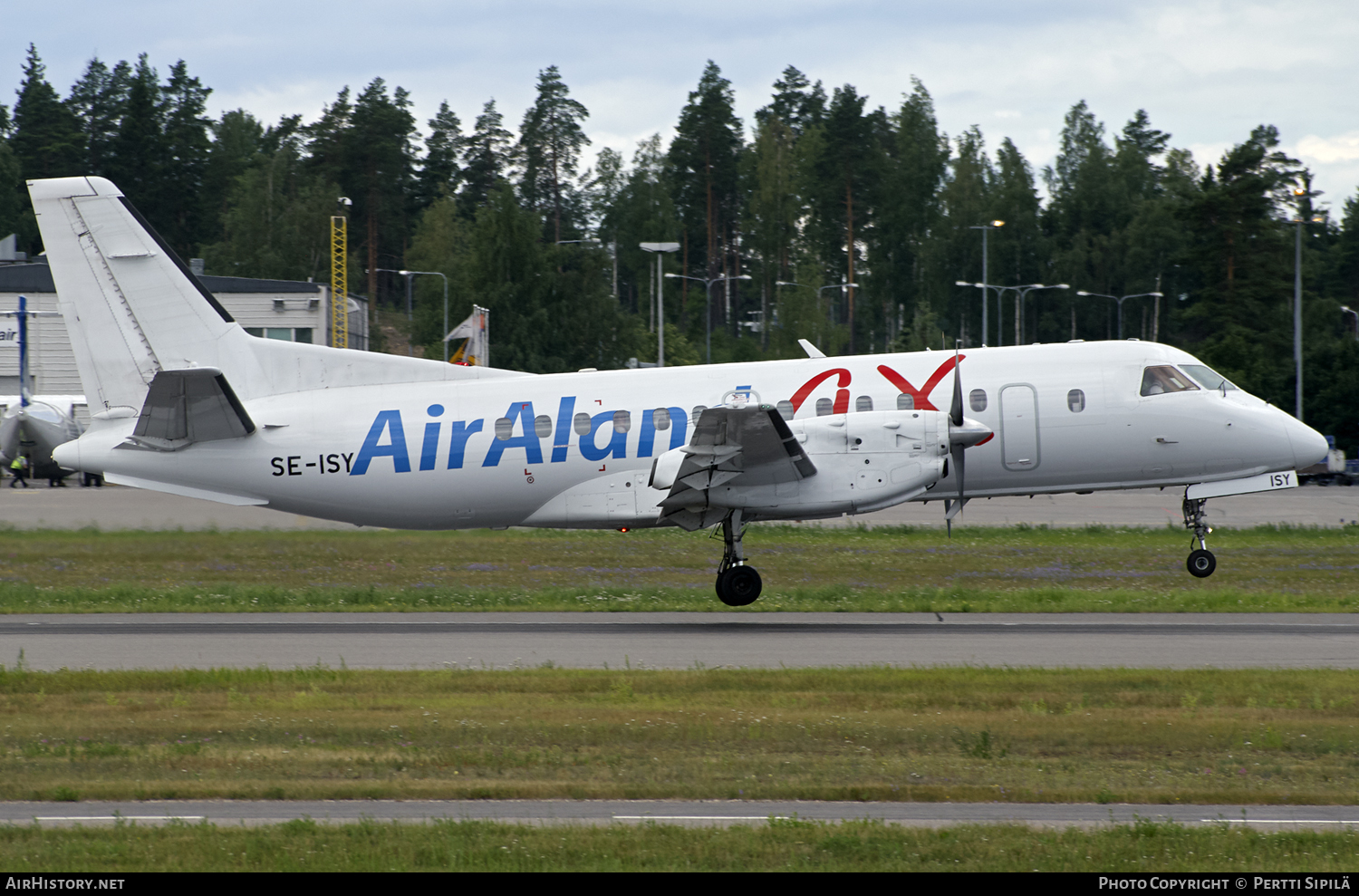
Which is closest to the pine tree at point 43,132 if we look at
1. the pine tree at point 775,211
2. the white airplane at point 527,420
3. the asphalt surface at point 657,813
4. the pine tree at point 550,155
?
the pine tree at point 550,155

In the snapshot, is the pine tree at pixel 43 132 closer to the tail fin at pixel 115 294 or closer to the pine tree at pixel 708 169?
the pine tree at pixel 708 169

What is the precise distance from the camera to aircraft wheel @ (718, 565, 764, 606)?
18984mm

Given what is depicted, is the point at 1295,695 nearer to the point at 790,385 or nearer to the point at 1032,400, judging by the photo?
the point at 1032,400

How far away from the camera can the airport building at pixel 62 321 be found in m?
64.1

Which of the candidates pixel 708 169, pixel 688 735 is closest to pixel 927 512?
pixel 688 735

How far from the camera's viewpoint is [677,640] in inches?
678

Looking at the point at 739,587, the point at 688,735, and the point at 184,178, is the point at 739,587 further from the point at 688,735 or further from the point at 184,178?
the point at 184,178

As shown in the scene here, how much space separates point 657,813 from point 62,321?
213 feet

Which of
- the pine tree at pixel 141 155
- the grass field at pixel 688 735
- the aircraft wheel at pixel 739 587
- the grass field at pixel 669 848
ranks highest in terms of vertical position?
the pine tree at pixel 141 155

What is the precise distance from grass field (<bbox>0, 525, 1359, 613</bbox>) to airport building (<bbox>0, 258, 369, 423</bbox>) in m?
37.0

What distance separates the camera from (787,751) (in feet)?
36.3

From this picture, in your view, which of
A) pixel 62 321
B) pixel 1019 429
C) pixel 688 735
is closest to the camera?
pixel 688 735

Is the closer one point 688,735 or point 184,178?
point 688,735

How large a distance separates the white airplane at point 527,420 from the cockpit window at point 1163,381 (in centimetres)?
3
